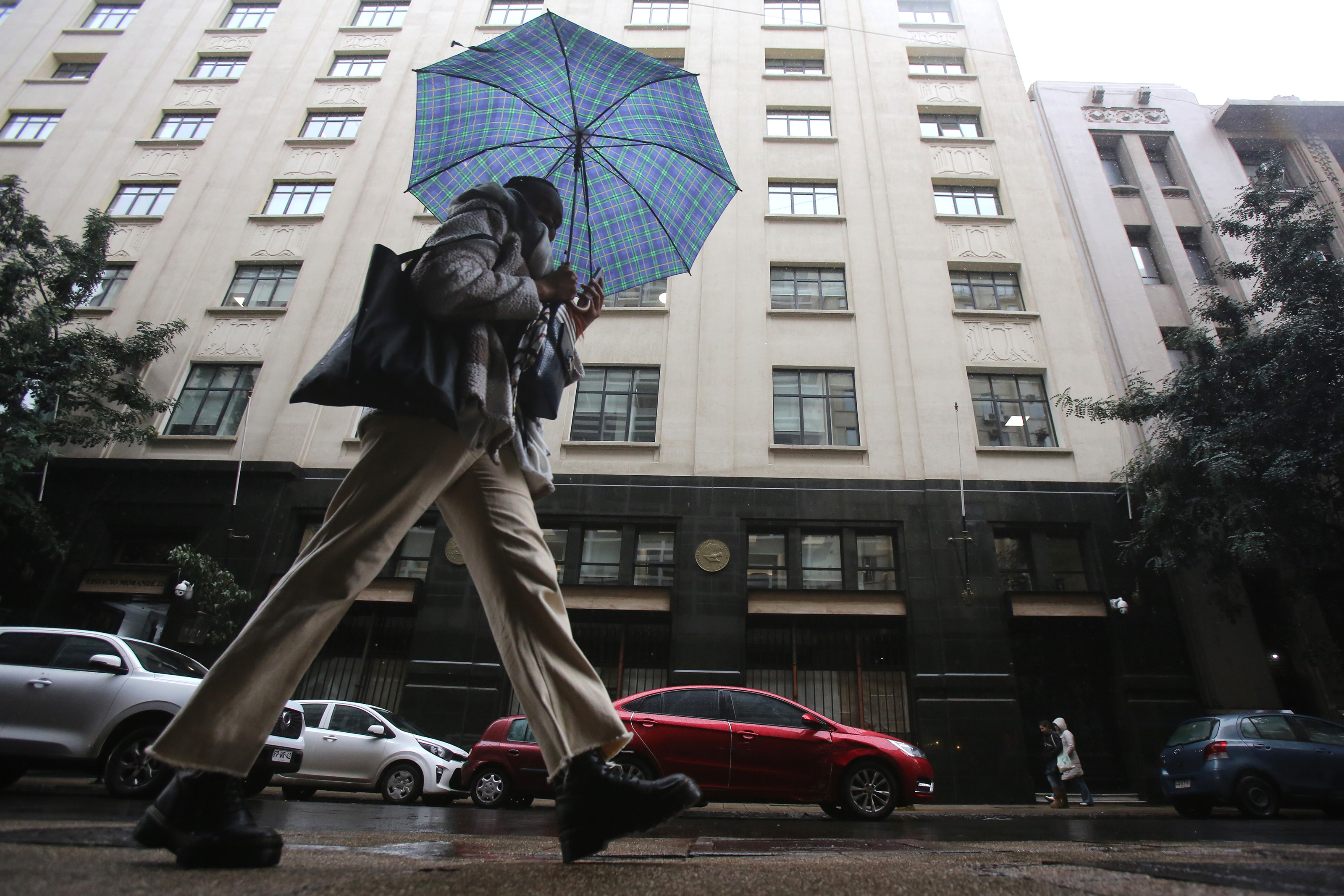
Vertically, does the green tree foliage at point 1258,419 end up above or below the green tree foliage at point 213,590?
above

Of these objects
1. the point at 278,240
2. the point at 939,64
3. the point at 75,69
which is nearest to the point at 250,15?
the point at 75,69

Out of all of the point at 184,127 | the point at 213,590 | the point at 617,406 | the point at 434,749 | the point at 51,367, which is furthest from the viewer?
the point at 184,127

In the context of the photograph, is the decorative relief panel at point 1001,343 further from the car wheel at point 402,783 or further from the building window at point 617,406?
the car wheel at point 402,783

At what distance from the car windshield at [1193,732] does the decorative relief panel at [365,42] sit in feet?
82.2

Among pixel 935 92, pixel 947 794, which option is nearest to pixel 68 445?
pixel 947 794

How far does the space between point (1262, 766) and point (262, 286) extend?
20926 millimetres

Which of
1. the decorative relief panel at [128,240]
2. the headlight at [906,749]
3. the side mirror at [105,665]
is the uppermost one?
the decorative relief panel at [128,240]

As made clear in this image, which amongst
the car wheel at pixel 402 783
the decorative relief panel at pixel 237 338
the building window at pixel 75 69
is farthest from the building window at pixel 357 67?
the car wheel at pixel 402 783

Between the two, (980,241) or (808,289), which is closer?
(808,289)

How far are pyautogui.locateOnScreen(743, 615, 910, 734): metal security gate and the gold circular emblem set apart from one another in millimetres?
1166

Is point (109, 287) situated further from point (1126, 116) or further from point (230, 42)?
point (1126, 116)

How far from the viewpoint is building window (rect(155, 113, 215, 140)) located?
65.1 ft

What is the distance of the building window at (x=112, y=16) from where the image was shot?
22750mm

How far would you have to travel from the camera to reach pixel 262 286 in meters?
17.0
